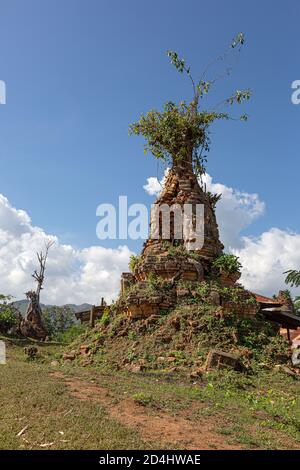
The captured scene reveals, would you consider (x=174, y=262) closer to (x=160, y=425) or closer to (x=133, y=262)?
(x=133, y=262)

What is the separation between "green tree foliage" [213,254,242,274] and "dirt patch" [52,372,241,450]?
932cm

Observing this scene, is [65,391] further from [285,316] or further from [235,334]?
[285,316]

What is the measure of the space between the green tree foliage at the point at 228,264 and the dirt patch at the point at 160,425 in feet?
30.6

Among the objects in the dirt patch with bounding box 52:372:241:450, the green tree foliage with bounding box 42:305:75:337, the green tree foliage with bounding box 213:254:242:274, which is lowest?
the dirt patch with bounding box 52:372:241:450

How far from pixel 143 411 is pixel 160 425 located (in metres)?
0.75

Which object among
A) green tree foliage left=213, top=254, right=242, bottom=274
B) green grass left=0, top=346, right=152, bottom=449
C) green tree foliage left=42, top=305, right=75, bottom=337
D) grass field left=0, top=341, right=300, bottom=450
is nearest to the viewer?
green grass left=0, top=346, right=152, bottom=449

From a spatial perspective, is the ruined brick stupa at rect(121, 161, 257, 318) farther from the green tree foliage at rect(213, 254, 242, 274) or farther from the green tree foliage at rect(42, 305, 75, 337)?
the green tree foliage at rect(42, 305, 75, 337)

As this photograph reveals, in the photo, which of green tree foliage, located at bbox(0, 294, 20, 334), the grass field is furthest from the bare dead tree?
the grass field

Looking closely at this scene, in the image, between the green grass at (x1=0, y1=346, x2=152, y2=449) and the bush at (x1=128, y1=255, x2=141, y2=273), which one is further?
the bush at (x1=128, y1=255, x2=141, y2=273)

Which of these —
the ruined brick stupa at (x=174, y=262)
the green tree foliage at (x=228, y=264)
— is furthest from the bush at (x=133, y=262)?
the green tree foliage at (x=228, y=264)

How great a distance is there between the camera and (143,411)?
718 cm

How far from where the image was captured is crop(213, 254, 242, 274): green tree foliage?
16438 millimetres

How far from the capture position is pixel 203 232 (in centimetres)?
1734

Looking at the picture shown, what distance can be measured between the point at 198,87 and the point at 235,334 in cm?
1232
